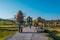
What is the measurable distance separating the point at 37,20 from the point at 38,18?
47 centimetres

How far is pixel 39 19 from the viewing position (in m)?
26.7

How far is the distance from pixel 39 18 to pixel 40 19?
0.21 m

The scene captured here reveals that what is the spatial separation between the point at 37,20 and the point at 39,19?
0.61 meters

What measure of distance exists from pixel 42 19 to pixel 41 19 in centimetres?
36

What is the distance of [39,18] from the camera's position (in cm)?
2683

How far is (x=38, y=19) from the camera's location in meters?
26.5

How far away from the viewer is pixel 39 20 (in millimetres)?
26656

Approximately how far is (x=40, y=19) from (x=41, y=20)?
0.47 meters

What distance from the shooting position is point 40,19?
26828mm

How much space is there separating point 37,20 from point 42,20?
122 cm

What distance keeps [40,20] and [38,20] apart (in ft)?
1.13

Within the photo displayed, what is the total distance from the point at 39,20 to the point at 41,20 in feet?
2.18

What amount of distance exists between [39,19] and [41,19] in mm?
751

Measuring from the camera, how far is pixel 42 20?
27.2 meters
